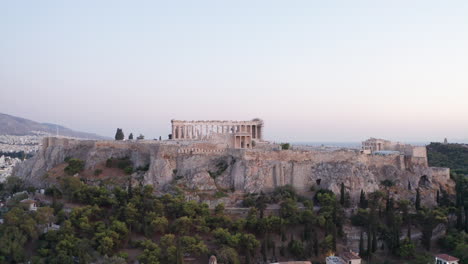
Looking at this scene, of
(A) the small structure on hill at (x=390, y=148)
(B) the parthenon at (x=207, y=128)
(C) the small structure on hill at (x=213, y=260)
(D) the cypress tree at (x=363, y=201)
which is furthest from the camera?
(B) the parthenon at (x=207, y=128)

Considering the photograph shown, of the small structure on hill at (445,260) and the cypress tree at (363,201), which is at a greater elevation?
the cypress tree at (363,201)

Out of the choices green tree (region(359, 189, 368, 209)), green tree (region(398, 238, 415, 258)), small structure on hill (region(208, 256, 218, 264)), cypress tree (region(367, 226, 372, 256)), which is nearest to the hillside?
green tree (region(359, 189, 368, 209))

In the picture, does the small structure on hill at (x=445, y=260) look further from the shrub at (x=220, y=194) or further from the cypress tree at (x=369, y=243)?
the shrub at (x=220, y=194)

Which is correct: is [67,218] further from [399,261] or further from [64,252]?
[399,261]

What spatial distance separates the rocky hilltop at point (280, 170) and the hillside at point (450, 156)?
1356 cm

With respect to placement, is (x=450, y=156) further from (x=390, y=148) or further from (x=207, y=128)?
(x=207, y=128)

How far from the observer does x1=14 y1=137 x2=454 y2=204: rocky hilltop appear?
42594 millimetres

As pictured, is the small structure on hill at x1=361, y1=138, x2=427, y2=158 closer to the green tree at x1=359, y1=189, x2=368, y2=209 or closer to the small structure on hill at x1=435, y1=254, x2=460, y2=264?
the green tree at x1=359, y1=189, x2=368, y2=209

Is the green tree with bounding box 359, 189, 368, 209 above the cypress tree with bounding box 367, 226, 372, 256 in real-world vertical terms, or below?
above

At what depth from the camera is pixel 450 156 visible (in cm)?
6397

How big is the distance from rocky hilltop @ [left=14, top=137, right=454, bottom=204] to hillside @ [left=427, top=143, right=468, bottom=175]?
13.6 metres

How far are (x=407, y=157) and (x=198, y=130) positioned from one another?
25328 millimetres

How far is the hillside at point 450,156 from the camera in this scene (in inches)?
2340

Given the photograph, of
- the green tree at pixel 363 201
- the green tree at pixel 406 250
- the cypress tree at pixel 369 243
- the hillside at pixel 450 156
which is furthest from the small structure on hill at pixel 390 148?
the green tree at pixel 406 250
